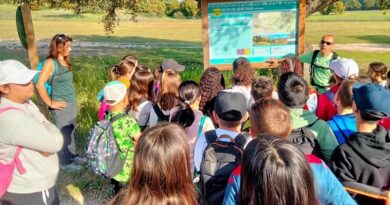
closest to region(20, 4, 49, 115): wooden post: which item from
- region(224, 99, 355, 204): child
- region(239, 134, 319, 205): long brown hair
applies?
region(224, 99, 355, 204): child

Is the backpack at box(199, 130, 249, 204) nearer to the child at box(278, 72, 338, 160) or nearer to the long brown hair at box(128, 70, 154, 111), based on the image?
the child at box(278, 72, 338, 160)

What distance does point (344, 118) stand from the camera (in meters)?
3.17

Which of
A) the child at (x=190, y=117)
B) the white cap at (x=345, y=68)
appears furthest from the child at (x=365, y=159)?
the white cap at (x=345, y=68)

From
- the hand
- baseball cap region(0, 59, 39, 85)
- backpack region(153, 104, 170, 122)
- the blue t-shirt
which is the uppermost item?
baseball cap region(0, 59, 39, 85)

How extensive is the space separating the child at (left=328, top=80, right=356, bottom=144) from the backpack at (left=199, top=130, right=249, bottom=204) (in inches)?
33.1

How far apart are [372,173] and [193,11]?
72323 mm

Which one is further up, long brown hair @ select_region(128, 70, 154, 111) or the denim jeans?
long brown hair @ select_region(128, 70, 154, 111)

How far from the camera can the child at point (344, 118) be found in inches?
122

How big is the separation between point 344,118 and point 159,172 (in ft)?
5.77

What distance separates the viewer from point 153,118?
4215mm

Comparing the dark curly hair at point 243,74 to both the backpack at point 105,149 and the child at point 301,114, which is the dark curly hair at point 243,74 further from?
the backpack at point 105,149

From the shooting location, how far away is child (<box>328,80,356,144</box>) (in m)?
3.10

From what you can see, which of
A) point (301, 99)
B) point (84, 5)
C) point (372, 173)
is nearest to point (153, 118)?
point (301, 99)

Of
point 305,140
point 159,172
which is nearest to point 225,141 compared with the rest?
point 305,140
